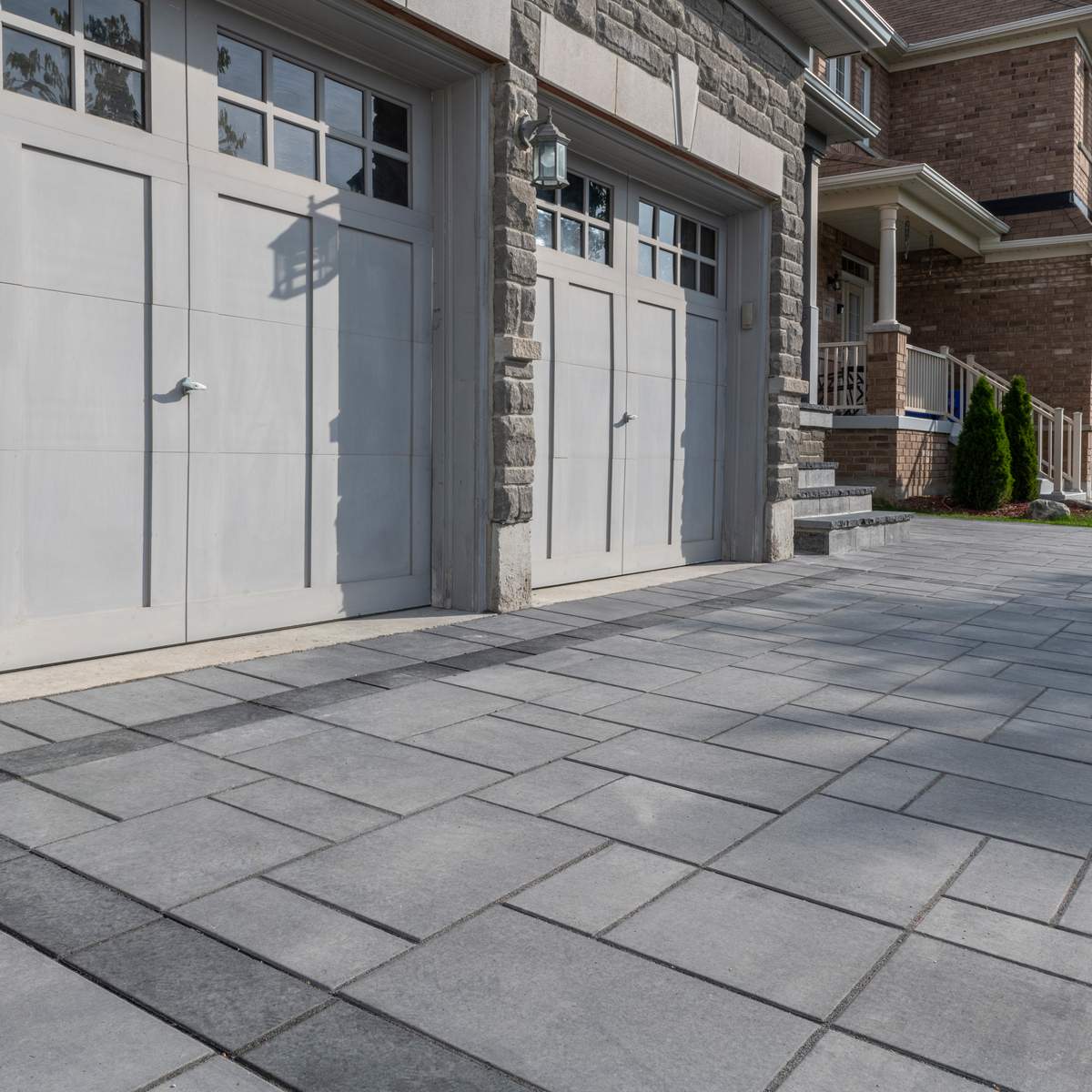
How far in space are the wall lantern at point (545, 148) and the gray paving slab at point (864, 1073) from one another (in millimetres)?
4839

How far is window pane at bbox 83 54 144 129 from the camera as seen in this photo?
4164 millimetres

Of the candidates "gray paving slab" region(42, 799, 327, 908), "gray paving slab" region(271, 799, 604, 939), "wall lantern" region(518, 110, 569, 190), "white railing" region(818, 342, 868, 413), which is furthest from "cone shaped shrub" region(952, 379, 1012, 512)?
"gray paving slab" region(42, 799, 327, 908)

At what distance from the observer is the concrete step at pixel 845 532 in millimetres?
9070

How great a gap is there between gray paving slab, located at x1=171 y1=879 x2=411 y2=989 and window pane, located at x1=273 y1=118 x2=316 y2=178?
370cm

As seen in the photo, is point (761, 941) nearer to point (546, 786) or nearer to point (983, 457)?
point (546, 786)

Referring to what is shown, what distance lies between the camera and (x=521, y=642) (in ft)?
16.5

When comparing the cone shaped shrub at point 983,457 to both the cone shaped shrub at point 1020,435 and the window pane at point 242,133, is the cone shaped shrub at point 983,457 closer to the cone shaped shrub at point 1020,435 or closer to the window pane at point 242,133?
the cone shaped shrub at point 1020,435

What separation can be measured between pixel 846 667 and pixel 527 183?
3.06m

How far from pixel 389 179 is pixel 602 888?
14.1 ft

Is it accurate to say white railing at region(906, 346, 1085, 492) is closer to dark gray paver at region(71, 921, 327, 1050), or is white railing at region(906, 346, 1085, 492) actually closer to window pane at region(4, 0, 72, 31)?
window pane at region(4, 0, 72, 31)

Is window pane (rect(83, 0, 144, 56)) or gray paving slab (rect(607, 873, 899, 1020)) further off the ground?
window pane (rect(83, 0, 144, 56))

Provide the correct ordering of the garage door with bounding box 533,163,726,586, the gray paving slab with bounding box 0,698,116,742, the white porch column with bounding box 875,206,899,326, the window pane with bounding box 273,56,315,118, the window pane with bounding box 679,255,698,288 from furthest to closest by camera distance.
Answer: the white porch column with bounding box 875,206,899,326 < the window pane with bounding box 679,255,698,288 < the garage door with bounding box 533,163,726,586 < the window pane with bounding box 273,56,315,118 < the gray paving slab with bounding box 0,698,116,742

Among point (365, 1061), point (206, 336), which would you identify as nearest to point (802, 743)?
point (365, 1061)

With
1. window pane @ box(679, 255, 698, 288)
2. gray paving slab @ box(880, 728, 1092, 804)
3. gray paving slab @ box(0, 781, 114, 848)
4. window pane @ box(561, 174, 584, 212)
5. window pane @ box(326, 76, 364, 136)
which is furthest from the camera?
window pane @ box(679, 255, 698, 288)
